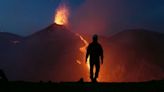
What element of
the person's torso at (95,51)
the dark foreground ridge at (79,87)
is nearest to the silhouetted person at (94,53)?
the person's torso at (95,51)

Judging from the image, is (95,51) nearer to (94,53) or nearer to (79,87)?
(94,53)

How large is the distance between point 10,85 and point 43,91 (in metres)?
2.27

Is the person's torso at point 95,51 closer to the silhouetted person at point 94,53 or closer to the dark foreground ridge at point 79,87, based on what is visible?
the silhouetted person at point 94,53

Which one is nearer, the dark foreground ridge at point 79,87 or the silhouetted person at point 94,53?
the dark foreground ridge at point 79,87

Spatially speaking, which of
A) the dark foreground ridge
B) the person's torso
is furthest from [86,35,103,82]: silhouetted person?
the dark foreground ridge

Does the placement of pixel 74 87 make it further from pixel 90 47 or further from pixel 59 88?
pixel 90 47

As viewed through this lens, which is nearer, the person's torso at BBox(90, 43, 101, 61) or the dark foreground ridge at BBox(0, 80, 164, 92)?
the dark foreground ridge at BBox(0, 80, 164, 92)

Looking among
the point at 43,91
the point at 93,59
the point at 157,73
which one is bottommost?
the point at 43,91

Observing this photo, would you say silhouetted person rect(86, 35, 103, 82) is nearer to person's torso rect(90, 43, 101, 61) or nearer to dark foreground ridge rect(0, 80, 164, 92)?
person's torso rect(90, 43, 101, 61)

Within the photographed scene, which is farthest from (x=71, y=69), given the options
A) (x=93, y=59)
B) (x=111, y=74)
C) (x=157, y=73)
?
(x=93, y=59)

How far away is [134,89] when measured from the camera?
28.6 meters

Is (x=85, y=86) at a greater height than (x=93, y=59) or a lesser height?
lesser

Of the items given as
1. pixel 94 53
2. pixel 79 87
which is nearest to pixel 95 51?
pixel 94 53

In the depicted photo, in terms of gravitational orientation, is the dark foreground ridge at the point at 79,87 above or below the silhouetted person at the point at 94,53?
below
